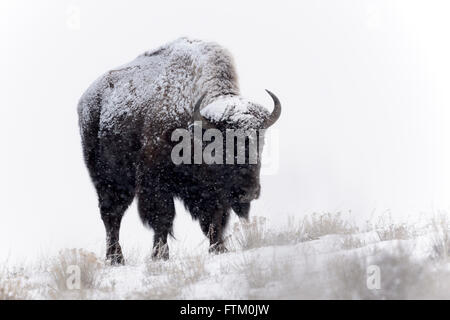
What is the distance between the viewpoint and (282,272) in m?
4.20

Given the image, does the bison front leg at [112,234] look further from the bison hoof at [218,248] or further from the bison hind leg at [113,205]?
the bison hoof at [218,248]

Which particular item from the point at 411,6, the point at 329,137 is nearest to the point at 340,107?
the point at 329,137

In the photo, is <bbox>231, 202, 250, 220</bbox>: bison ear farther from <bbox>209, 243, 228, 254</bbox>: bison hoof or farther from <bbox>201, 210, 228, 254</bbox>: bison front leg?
<bbox>209, 243, 228, 254</bbox>: bison hoof

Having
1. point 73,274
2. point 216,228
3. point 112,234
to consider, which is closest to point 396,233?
point 216,228

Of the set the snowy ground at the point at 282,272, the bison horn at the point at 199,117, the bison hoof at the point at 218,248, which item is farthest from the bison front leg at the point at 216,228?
the bison horn at the point at 199,117

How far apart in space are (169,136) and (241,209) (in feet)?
4.18

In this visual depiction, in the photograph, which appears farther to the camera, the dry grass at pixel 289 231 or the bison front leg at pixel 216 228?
the bison front leg at pixel 216 228

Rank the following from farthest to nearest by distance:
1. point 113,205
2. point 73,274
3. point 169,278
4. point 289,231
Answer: point 113,205, point 289,231, point 73,274, point 169,278

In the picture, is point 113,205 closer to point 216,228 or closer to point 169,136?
point 169,136

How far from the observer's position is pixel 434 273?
154 inches

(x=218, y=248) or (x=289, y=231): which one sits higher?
(x=289, y=231)

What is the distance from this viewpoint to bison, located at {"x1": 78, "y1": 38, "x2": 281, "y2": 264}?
6.91 m

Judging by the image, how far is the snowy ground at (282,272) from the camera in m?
3.79

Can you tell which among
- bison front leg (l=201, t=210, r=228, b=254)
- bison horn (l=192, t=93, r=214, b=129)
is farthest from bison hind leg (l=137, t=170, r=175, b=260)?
bison horn (l=192, t=93, r=214, b=129)
